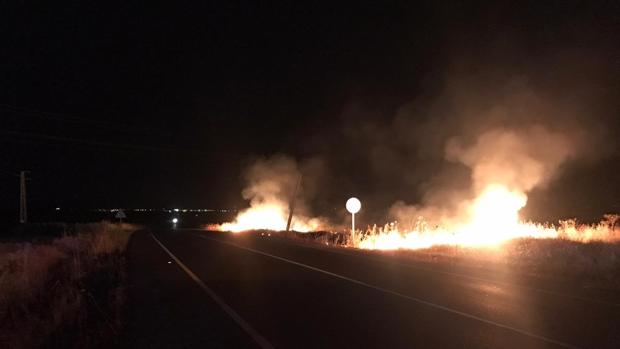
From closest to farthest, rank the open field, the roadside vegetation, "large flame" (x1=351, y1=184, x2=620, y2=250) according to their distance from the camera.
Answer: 1. the open field
2. the roadside vegetation
3. "large flame" (x1=351, y1=184, x2=620, y2=250)

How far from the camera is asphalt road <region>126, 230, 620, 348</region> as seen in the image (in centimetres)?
822

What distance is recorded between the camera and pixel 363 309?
34.4ft

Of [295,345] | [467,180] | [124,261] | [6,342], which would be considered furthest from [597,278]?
[467,180]

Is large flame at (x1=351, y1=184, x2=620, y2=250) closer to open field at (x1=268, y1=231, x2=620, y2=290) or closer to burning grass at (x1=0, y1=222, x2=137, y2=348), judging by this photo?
open field at (x1=268, y1=231, x2=620, y2=290)

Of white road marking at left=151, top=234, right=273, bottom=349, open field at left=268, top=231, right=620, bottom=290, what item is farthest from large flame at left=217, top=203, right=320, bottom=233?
white road marking at left=151, top=234, right=273, bottom=349

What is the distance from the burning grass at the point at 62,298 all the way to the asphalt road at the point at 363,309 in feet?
1.80

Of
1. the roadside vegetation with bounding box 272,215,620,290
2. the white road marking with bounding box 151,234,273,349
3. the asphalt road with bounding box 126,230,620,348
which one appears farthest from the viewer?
the roadside vegetation with bounding box 272,215,620,290

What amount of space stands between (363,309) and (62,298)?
6.49 metres

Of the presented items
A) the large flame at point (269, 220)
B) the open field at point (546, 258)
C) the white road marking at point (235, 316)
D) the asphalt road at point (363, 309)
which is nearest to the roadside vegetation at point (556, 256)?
the open field at point (546, 258)

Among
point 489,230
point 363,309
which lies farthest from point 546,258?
point 363,309

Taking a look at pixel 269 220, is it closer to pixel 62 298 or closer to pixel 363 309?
pixel 62 298

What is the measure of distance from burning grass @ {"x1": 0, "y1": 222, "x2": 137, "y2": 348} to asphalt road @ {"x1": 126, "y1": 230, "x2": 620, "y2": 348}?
55 centimetres

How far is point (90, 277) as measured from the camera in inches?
683

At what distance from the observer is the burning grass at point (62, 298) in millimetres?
9477
